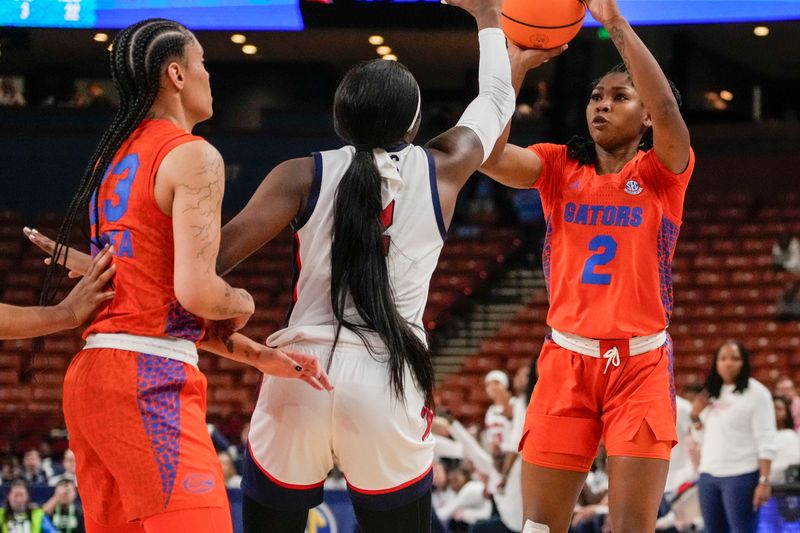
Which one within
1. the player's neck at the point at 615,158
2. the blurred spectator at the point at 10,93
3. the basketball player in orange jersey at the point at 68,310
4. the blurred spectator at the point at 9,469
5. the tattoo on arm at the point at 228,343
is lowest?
the blurred spectator at the point at 9,469

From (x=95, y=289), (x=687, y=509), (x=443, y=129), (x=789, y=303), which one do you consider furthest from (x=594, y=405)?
(x=443, y=129)

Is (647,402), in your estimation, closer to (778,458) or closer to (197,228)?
(197,228)

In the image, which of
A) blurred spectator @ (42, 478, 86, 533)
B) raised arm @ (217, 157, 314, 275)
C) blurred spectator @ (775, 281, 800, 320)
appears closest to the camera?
raised arm @ (217, 157, 314, 275)

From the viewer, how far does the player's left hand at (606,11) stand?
3904mm

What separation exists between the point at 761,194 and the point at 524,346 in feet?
19.6

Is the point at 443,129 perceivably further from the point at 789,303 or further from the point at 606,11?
the point at 606,11

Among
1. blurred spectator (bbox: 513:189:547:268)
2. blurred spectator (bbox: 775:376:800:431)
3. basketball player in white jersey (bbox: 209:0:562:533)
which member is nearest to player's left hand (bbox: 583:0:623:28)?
basketball player in white jersey (bbox: 209:0:562:533)

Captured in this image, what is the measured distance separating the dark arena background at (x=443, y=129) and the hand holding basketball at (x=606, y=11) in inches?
295

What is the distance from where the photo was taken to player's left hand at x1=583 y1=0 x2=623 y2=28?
3.90 m

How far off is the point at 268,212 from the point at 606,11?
1.59 meters

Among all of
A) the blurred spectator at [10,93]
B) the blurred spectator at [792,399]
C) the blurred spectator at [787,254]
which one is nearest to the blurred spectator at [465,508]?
the blurred spectator at [792,399]

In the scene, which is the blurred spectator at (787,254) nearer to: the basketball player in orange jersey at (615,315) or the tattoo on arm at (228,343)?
the basketball player in orange jersey at (615,315)

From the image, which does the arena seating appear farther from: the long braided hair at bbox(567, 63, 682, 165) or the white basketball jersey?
the white basketball jersey

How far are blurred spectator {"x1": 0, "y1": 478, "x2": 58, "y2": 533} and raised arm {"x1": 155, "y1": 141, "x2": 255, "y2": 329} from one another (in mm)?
5928
